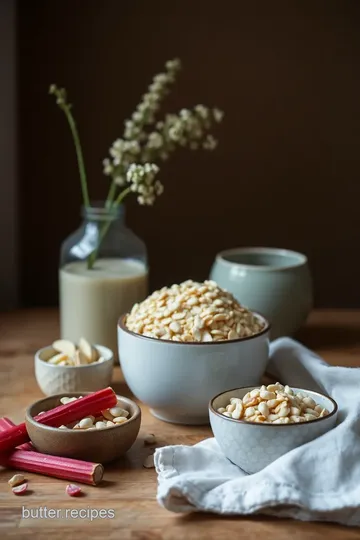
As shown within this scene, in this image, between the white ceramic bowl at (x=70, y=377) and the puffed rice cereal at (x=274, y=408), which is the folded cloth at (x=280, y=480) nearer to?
the puffed rice cereal at (x=274, y=408)

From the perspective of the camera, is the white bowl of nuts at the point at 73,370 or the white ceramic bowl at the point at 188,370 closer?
the white ceramic bowl at the point at 188,370

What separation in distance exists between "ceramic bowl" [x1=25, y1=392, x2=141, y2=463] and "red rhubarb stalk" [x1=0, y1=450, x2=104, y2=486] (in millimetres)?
17

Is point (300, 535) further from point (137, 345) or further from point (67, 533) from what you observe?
point (137, 345)

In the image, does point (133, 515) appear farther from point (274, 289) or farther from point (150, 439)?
point (274, 289)

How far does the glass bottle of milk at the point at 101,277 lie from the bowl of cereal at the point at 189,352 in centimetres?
27

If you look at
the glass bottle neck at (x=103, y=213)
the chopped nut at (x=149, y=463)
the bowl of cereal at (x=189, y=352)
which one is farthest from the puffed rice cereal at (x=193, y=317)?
the glass bottle neck at (x=103, y=213)

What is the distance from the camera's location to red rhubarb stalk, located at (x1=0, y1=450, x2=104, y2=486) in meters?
1.20

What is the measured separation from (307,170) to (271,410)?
127cm

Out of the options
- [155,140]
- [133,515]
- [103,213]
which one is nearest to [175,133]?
[155,140]

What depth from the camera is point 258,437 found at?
119cm

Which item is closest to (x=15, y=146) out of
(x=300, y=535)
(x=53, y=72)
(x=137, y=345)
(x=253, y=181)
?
(x=53, y=72)

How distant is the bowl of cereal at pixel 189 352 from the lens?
4.58 ft

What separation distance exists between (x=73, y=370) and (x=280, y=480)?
0.50 m

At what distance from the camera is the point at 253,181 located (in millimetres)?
2398
